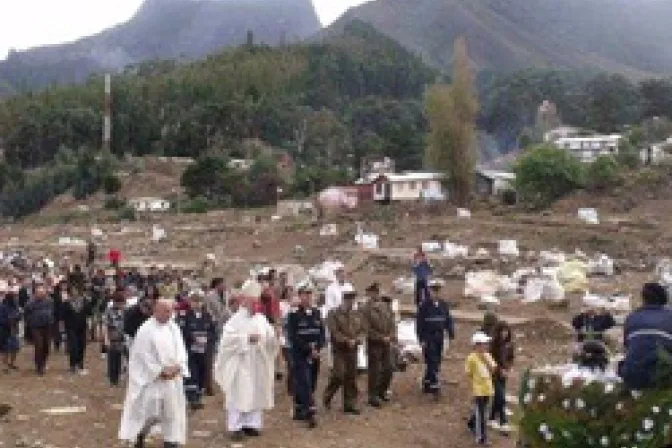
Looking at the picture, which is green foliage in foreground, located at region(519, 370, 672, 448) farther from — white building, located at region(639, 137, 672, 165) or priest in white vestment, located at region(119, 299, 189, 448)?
white building, located at region(639, 137, 672, 165)

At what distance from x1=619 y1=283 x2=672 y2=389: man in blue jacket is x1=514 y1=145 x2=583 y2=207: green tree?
130 ft

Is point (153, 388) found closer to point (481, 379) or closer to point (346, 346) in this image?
point (346, 346)

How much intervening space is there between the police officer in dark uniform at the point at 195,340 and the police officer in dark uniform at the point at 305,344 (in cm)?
131

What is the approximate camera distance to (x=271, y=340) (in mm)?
11688

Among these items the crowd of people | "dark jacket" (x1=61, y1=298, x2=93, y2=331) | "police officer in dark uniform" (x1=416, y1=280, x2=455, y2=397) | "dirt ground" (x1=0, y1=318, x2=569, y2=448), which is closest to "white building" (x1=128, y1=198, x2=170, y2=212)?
"dark jacket" (x1=61, y1=298, x2=93, y2=331)

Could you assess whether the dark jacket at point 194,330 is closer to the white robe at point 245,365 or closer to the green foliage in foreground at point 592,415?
the white robe at point 245,365

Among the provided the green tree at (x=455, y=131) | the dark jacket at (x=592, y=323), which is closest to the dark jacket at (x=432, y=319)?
the dark jacket at (x=592, y=323)

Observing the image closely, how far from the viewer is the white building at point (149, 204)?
202 feet

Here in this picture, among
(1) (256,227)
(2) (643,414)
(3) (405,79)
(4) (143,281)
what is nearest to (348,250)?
(1) (256,227)

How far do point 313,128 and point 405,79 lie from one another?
44103 mm

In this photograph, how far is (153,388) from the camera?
959 centimetres

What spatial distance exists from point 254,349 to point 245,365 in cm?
20

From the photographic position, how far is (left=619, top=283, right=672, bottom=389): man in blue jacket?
728 centimetres

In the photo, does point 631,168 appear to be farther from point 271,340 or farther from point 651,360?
point 651,360
